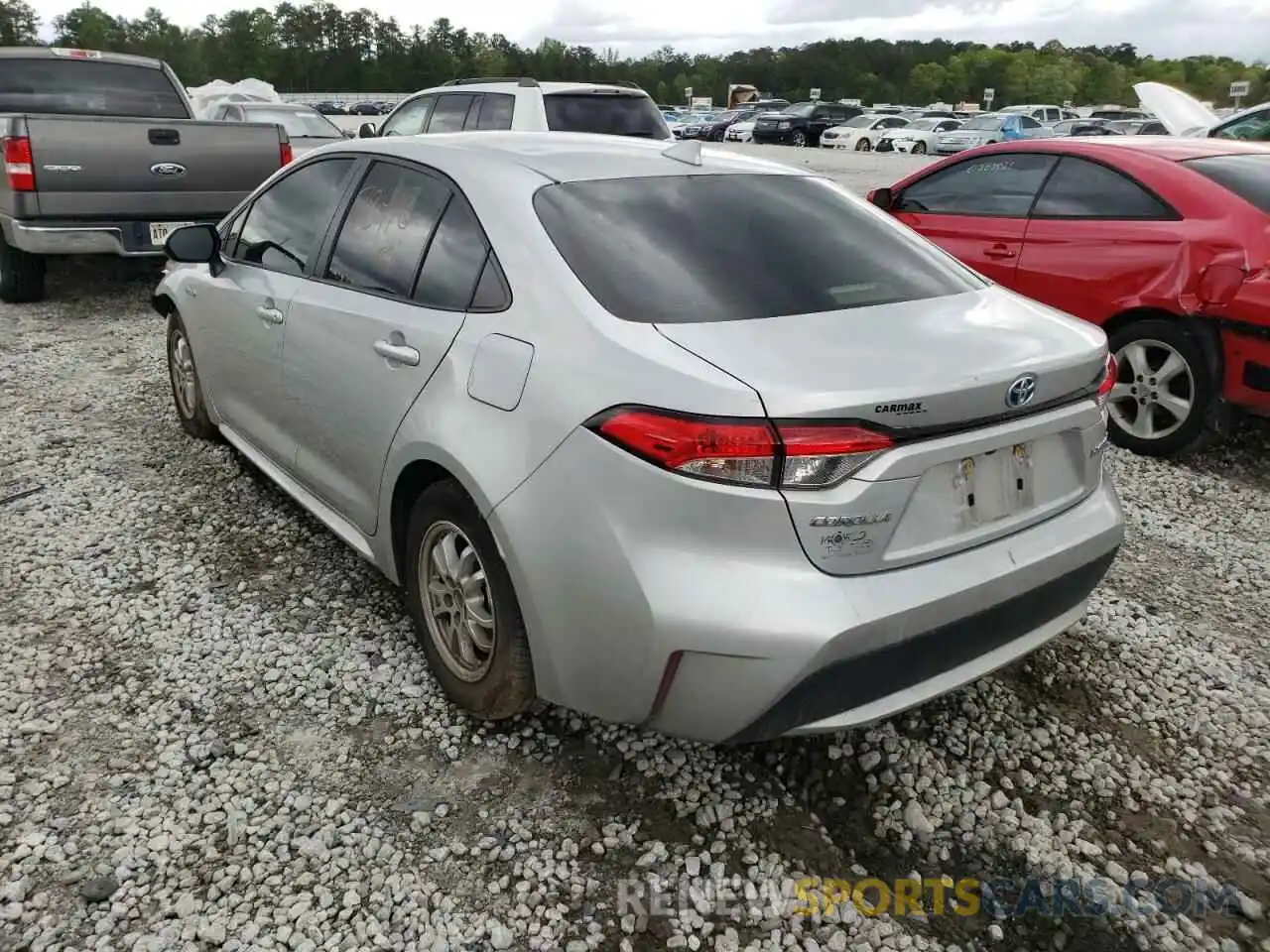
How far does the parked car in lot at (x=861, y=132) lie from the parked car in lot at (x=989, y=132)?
3432 mm

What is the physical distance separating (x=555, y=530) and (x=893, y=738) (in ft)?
4.22

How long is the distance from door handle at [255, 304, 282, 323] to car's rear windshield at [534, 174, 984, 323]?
134cm

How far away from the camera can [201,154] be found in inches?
289

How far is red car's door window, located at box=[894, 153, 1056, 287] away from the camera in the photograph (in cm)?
579

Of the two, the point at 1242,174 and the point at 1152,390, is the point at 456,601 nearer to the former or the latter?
the point at 1152,390

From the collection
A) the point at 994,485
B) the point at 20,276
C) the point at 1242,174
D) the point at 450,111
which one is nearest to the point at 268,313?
the point at 994,485

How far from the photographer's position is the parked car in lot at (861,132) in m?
35.2

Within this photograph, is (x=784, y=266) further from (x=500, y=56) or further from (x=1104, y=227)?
(x=500, y=56)

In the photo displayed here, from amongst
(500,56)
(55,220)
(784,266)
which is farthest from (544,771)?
(500,56)

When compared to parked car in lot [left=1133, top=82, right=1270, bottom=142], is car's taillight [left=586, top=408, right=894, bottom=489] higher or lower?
lower

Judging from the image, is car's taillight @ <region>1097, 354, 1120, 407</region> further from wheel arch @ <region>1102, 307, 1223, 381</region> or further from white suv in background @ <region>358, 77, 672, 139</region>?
white suv in background @ <region>358, 77, 672, 139</region>

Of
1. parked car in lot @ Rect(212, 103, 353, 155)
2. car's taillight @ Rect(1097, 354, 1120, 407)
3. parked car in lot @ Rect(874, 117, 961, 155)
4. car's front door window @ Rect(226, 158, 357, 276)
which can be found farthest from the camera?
parked car in lot @ Rect(874, 117, 961, 155)

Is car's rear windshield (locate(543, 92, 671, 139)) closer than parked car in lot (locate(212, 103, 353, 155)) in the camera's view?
Yes

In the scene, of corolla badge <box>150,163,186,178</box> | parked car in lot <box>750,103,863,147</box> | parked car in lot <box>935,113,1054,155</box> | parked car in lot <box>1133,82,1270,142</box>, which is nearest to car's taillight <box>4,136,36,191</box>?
corolla badge <box>150,163,186,178</box>
